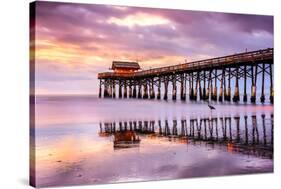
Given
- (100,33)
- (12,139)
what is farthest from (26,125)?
(100,33)

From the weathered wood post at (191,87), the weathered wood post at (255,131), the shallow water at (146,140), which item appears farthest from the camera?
the weathered wood post at (191,87)

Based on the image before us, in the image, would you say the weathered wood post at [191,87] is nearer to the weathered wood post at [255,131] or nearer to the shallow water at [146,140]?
the shallow water at [146,140]

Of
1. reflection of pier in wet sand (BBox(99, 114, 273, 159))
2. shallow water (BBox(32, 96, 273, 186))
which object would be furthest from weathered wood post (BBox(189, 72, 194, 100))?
reflection of pier in wet sand (BBox(99, 114, 273, 159))

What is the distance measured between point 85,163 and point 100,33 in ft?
6.62

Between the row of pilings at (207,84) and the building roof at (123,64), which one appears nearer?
the building roof at (123,64)

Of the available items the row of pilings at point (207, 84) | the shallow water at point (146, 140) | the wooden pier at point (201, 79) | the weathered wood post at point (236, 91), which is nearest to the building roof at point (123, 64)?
the wooden pier at point (201, 79)

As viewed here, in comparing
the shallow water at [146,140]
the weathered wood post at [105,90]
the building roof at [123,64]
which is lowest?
the shallow water at [146,140]

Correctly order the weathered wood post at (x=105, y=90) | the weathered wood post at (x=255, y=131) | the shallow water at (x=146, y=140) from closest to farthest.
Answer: the shallow water at (x=146, y=140) → the weathered wood post at (x=105, y=90) → the weathered wood post at (x=255, y=131)

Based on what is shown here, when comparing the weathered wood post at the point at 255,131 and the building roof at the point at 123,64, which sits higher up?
the building roof at the point at 123,64

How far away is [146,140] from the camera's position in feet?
33.2

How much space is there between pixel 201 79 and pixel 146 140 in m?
2.39

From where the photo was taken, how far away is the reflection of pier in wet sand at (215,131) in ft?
32.8

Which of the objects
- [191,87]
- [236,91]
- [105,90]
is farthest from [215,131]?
[105,90]

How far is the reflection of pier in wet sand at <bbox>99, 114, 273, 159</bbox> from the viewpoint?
32.8ft
